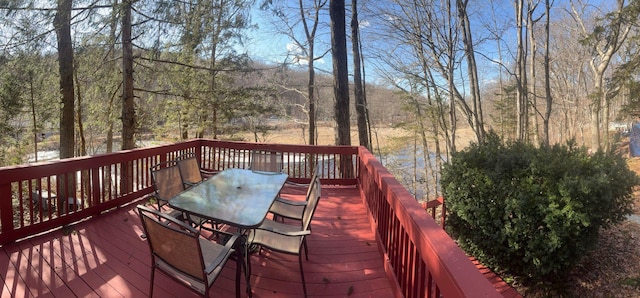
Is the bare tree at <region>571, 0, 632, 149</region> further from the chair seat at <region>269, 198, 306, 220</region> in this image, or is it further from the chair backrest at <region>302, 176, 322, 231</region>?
the chair backrest at <region>302, 176, 322, 231</region>

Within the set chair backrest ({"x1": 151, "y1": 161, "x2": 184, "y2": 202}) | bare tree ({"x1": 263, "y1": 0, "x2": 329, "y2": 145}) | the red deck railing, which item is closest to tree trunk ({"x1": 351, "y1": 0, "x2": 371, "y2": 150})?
the red deck railing

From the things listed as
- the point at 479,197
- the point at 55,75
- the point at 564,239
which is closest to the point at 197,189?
the point at 479,197

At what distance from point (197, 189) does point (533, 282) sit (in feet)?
13.4

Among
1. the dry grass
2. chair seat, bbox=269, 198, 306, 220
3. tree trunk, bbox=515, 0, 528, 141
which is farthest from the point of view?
tree trunk, bbox=515, 0, 528, 141

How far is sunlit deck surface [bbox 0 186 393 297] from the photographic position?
2148 mm

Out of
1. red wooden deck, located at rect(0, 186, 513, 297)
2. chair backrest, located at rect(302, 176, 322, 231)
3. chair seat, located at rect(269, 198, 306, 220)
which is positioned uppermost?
chair backrest, located at rect(302, 176, 322, 231)

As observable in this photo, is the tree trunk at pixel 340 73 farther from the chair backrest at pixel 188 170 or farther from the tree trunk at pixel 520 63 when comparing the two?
the tree trunk at pixel 520 63

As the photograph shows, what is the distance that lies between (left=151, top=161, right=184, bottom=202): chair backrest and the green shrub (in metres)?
3.60

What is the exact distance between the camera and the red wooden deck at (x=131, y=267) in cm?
215

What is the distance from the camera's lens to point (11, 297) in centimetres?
200

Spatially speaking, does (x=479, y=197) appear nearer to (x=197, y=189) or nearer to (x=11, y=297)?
(x=197, y=189)

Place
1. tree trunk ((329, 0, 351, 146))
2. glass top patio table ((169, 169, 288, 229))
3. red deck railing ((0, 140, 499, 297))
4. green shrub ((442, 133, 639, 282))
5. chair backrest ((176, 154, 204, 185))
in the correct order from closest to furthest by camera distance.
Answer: red deck railing ((0, 140, 499, 297)) < glass top patio table ((169, 169, 288, 229)) < green shrub ((442, 133, 639, 282)) < chair backrest ((176, 154, 204, 185)) < tree trunk ((329, 0, 351, 146))

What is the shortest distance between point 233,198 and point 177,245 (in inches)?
36.8

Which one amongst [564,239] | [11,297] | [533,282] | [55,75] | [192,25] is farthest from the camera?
[55,75]
